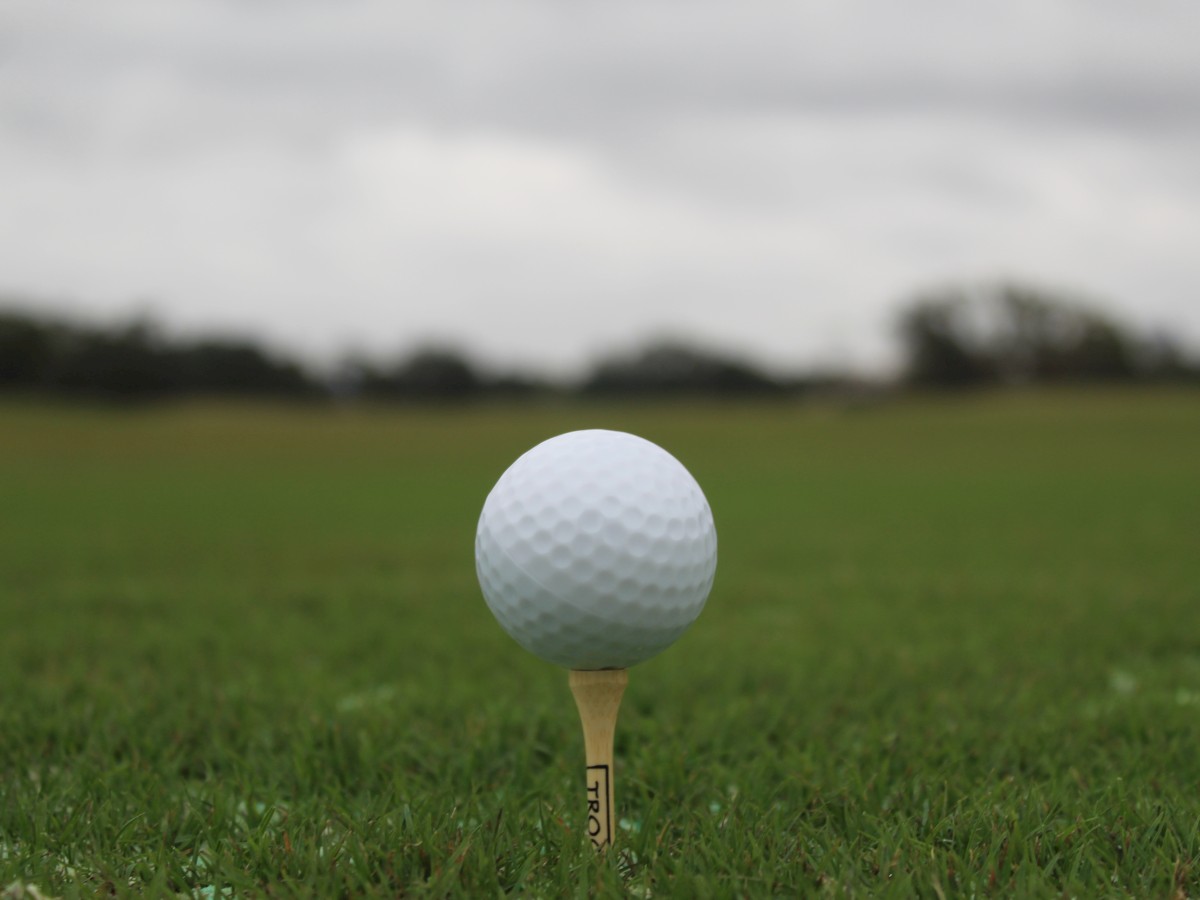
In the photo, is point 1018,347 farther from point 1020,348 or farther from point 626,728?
point 626,728

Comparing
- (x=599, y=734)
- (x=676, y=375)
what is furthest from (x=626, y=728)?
(x=676, y=375)

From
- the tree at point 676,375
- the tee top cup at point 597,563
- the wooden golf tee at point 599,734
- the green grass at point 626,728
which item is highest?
the tree at point 676,375

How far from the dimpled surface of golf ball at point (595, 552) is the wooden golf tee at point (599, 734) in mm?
50

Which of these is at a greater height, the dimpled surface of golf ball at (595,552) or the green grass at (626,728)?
the dimpled surface of golf ball at (595,552)

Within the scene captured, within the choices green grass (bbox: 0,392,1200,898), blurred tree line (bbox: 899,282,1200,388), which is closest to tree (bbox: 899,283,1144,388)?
blurred tree line (bbox: 899,282,1200,388)

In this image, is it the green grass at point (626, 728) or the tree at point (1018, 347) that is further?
the tree at point (1018, 347)

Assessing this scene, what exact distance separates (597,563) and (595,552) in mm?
25

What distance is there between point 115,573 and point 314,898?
650 cm

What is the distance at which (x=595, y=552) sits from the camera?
1960 mm

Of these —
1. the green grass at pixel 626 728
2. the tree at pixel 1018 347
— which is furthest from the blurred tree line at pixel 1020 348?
the green grass at pixel 626 728

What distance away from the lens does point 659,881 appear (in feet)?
5.82

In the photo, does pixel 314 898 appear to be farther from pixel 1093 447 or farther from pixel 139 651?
pixel 1093 447

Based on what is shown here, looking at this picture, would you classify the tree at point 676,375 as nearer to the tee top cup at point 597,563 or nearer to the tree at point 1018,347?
the tree at point 1018,347

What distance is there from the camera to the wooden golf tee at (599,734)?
6.13 feet
